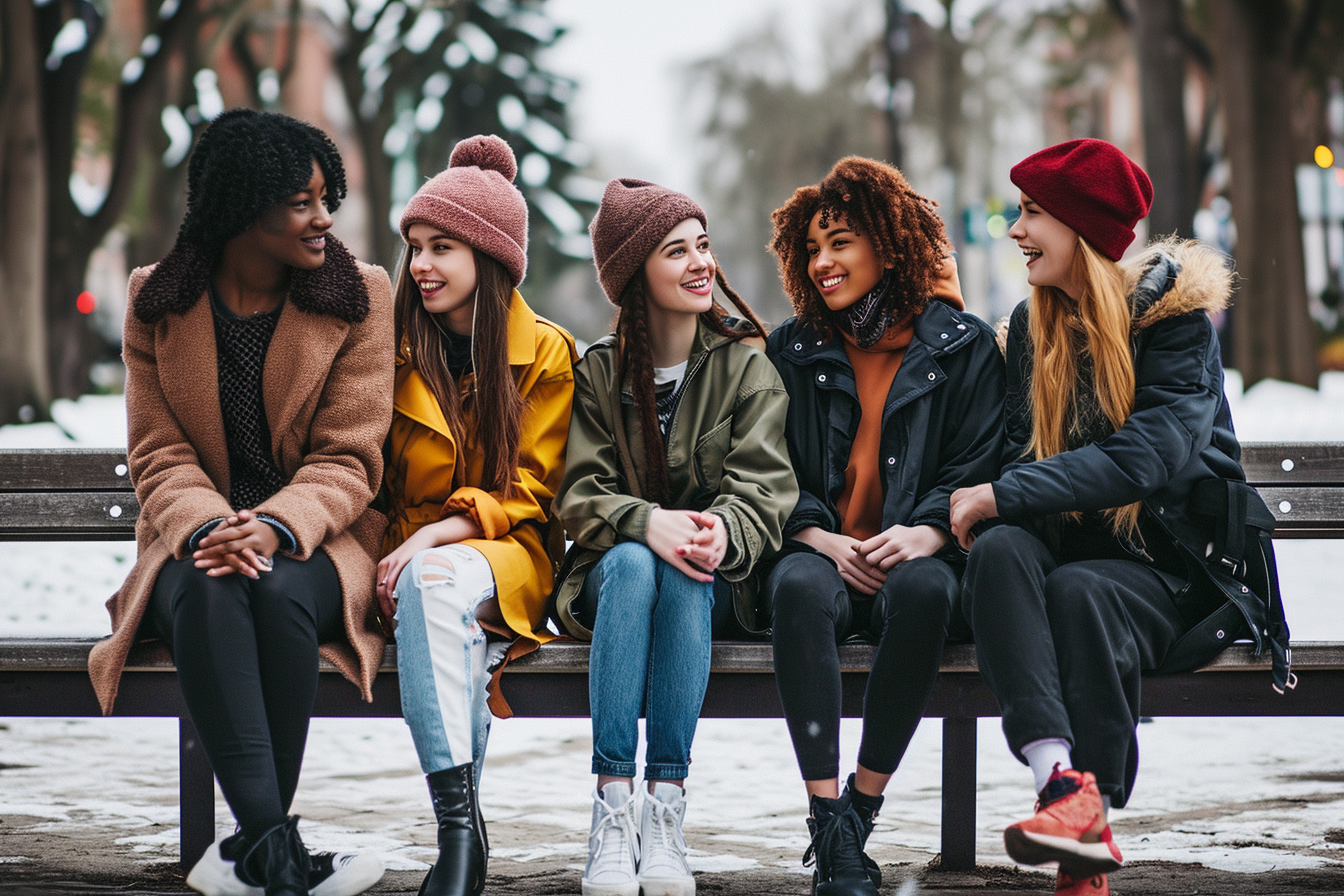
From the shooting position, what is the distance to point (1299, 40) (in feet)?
41.1

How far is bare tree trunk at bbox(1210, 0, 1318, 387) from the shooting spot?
12422 mm

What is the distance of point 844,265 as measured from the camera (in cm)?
368

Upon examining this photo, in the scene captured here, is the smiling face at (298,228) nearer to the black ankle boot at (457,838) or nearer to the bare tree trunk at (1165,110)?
the black ankle boot at (457,838)

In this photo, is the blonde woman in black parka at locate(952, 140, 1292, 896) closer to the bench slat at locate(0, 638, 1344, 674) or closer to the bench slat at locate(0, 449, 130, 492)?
A: the bench slat at locate(0, 638, 1344, 674)

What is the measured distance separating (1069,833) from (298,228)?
7.31ft

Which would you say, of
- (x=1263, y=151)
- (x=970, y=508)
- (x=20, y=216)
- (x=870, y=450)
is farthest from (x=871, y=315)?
(x=1263, y=151)

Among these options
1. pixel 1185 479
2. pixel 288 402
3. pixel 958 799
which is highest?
pixel 288 402

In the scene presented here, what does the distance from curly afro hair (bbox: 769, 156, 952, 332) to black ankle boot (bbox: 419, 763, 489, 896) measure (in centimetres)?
156

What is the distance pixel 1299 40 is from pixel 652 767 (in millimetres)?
11790

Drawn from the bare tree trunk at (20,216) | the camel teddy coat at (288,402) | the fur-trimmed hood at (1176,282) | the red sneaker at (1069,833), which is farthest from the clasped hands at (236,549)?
the bare tree trunk at (20,216)

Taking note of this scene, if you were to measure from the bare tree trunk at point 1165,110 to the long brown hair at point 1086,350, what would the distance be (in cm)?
1075

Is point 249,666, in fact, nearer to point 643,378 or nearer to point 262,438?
point 262,438

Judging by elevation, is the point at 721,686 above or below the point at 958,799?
above

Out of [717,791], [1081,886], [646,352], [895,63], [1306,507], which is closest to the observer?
[1081,886]
